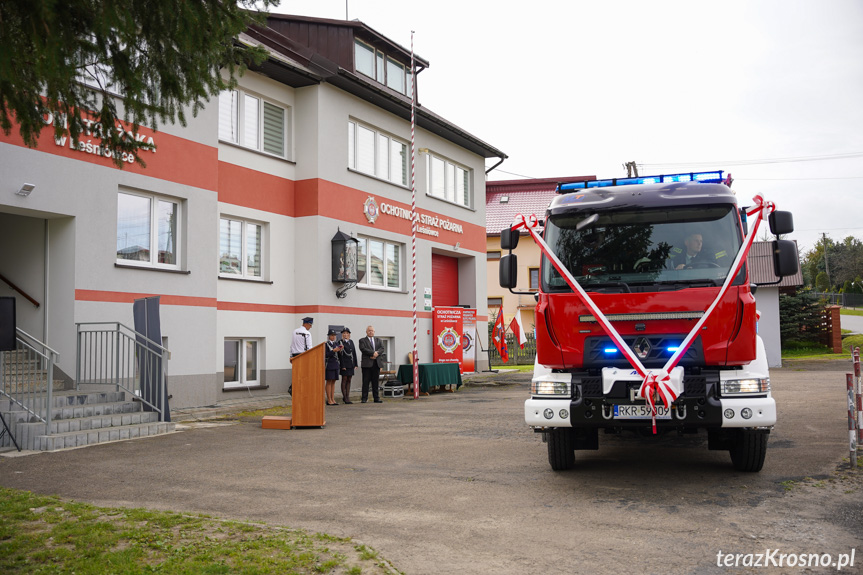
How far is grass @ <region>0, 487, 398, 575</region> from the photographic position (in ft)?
16.0

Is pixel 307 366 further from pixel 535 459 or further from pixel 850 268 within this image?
pixel 850 268

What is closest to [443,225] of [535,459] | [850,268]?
[535,459]

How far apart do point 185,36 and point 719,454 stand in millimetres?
7626

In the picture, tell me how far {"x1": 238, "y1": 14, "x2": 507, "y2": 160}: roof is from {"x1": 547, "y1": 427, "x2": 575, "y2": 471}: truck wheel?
42.9 feet

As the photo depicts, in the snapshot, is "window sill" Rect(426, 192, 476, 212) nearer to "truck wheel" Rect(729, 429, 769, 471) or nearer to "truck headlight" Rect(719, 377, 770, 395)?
"truck wheel" Rect(729, 429, 769, 471)

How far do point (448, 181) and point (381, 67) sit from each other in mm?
4660

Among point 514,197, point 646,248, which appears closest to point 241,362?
point 646,248

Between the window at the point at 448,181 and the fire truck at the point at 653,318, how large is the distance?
57.8 feet

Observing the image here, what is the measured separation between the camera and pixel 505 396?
63.2 ft

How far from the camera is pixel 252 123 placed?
19047mm

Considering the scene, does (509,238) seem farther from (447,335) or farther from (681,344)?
(447,335)

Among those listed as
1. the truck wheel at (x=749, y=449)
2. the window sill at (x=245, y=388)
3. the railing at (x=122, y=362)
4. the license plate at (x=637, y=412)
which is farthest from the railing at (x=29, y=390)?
the truck wheel at (x=749, y=449)

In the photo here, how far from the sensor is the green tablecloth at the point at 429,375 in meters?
20.3

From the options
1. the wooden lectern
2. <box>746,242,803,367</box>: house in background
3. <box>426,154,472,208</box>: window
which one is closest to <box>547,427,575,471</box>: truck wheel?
the wooden lectern
